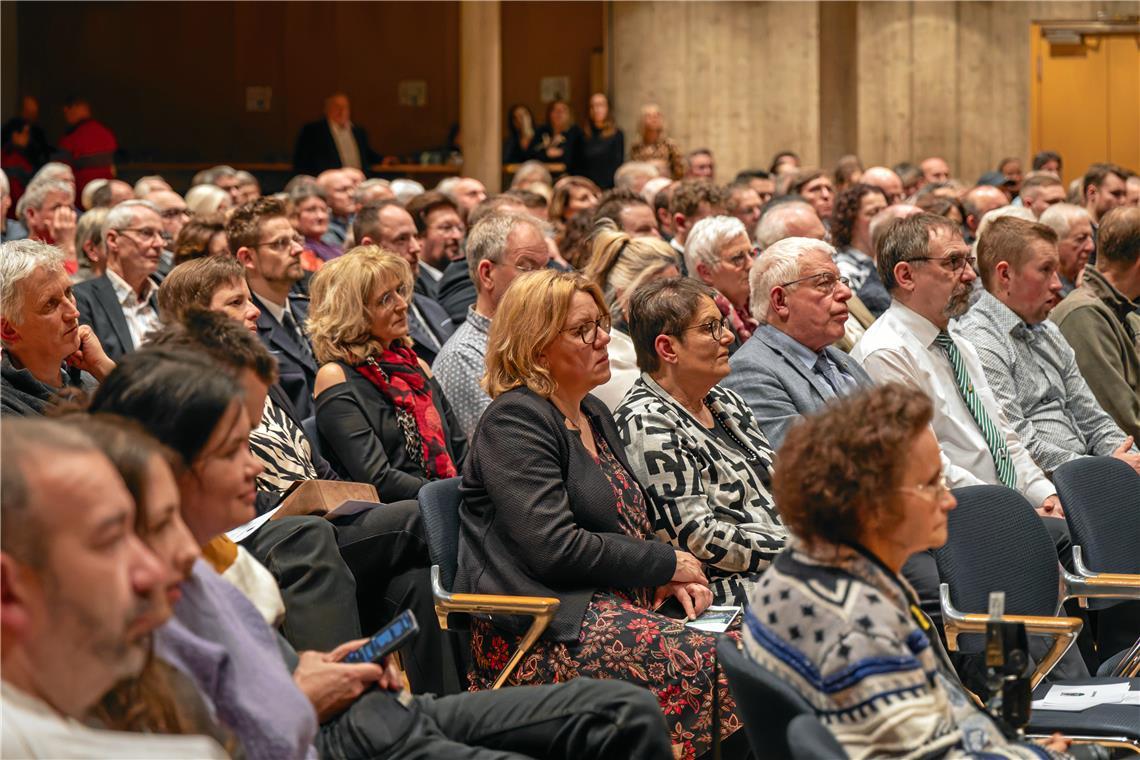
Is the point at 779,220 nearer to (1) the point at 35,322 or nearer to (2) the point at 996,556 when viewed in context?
(2) the point at 996,556

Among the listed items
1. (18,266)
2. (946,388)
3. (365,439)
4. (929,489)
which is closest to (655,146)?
(946,388)

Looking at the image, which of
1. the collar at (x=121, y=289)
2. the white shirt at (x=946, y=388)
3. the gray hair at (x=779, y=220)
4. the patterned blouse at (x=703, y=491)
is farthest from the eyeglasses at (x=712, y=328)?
the collar at (x=121, y=289)

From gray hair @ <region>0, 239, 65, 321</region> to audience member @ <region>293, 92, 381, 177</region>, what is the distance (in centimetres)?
972

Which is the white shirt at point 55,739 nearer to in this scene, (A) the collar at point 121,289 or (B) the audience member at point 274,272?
(B) the audience member at point 274,272

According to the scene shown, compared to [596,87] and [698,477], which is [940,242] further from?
[596,87]

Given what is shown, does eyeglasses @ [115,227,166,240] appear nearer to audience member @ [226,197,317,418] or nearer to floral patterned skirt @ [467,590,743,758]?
audience member @ [226,197,317,418]

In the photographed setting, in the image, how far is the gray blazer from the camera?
13.7 feet

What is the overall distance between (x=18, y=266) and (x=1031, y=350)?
3.33 m

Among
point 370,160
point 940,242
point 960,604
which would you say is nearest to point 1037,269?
point 940,242

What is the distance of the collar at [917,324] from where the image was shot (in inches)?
183

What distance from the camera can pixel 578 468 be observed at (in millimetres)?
3412

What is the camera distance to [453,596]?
3.26m

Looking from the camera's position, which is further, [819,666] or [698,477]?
[698,477]

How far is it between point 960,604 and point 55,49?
612 inches
